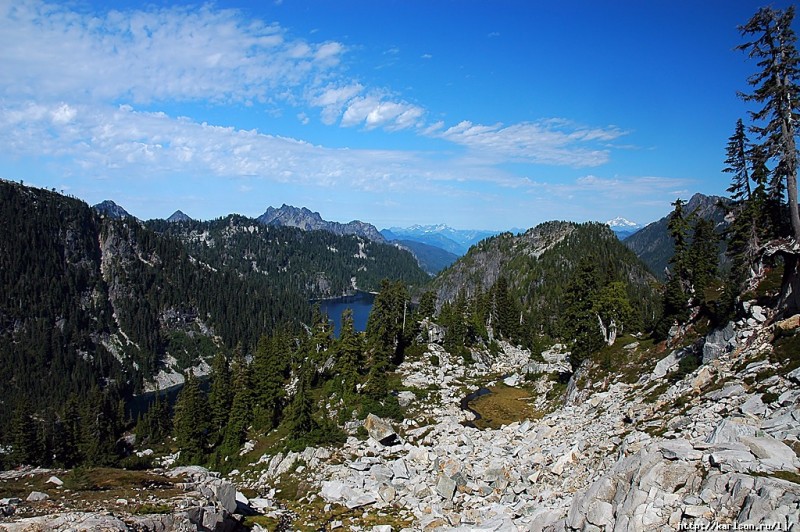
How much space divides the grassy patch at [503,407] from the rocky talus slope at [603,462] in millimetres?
3762

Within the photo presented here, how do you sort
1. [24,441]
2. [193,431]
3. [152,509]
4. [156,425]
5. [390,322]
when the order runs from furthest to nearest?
[156,425] → [390,322] → [24,441] → [193,431] → [152,509]

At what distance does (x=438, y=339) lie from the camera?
339ft

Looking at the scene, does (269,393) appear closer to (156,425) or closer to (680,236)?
(156,425)

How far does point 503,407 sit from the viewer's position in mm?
63406

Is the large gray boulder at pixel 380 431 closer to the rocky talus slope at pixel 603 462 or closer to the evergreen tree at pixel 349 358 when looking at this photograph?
the rocky talus slope at pixel 603 462

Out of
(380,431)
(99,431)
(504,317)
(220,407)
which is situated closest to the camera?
(380,431)

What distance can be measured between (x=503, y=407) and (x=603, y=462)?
4032 centimetres

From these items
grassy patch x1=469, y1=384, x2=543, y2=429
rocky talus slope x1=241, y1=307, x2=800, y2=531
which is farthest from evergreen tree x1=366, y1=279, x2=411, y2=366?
rocky talus slope x1=241, y1=307, x2=800, y2=531

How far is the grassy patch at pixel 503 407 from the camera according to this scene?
56188mm

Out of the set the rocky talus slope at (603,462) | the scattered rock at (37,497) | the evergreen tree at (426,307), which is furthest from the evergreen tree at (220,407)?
the evergreen tree at (426,307)

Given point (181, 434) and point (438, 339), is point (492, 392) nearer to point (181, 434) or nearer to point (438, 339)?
point (438, 339)

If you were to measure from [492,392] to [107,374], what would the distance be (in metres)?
163

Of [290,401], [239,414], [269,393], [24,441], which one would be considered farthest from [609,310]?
[24,441]

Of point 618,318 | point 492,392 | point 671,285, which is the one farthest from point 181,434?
point 671,285
